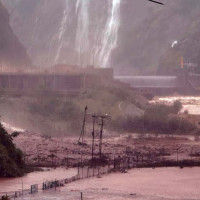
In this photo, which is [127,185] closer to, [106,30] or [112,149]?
[112,149]

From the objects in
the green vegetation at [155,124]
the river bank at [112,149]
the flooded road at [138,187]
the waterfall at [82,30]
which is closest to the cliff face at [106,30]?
the waterfall at [82,30]

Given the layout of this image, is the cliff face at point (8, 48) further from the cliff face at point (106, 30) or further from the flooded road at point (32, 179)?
the flooded road at point (32, 179)

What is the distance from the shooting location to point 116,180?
3709 cm

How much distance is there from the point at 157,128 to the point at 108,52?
107400mm

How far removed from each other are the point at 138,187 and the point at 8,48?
64.6m

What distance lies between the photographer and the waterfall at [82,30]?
161000 millimetres

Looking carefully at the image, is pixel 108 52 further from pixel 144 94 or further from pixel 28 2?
pixel 144 94

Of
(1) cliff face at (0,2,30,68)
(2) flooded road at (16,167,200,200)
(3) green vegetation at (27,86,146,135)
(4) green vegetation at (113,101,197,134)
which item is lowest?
(2) flooded road at (16,167,200,200)

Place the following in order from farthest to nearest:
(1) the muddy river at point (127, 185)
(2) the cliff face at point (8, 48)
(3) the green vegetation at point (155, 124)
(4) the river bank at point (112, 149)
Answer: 1. (2) the cliff face at point (8, 48)
2. (3) the green vegetation at point (155, 124)
3. (4) the river bank at point (112, 149)
4. (1) the muddy river at point (127, 185)

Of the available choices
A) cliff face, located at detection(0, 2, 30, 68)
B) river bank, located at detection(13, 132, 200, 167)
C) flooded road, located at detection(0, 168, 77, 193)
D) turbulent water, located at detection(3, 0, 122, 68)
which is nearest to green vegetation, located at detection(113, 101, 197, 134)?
river bank, located at detection(13, 132, 200, 167)

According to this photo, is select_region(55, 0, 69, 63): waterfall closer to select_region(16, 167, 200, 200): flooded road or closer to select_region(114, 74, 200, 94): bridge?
select_region(114, 74, 200, 94): bridge

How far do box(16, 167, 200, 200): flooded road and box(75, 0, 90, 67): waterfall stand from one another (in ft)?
383

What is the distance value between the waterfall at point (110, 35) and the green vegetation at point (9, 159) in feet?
411

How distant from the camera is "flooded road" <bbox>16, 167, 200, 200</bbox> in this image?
32781 mm
